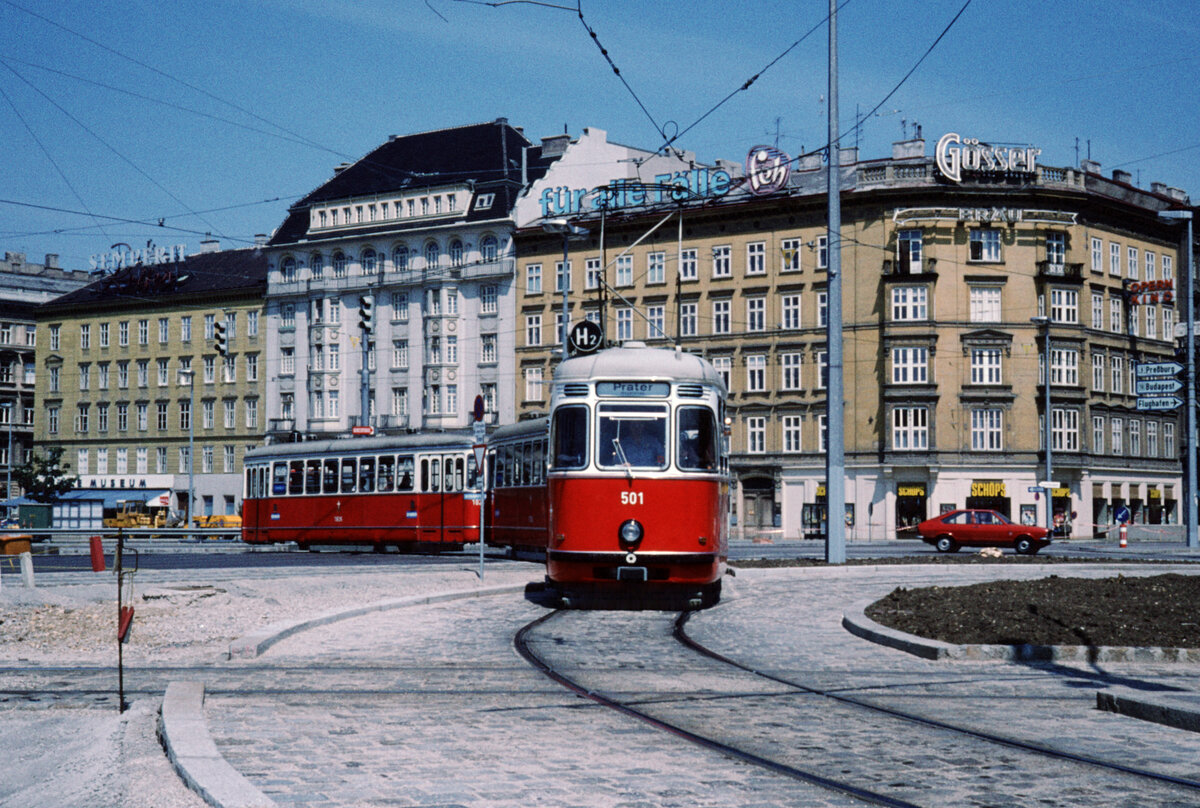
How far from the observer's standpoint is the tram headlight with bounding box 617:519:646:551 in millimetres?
16031

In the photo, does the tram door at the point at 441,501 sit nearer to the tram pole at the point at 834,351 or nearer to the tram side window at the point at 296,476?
the tram side window at the point at 296,476

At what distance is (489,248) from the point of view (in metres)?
72.9

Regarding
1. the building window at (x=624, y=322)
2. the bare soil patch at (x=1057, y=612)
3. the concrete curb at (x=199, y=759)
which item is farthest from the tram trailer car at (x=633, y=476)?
the building window at (x=624, y=322)

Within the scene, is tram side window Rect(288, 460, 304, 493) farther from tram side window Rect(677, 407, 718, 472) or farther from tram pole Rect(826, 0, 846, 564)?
tram side window Rect(677, 407, 718, 472)

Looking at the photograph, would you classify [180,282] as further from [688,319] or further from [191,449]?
[688,319]

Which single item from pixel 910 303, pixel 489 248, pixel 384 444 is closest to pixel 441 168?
pixel 489 248

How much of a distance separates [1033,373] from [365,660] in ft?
173

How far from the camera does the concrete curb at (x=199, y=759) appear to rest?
6.35 metres

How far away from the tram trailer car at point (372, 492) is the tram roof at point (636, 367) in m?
16.5

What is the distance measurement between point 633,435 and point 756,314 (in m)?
49.5

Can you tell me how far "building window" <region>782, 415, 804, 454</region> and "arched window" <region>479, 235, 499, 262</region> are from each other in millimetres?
18263

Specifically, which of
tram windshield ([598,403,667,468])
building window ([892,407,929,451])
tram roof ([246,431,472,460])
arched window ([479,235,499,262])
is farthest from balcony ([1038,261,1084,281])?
tram windshield ([598,403,667,468])

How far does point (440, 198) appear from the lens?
244 ft

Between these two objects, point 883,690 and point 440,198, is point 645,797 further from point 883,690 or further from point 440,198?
point 440,198
